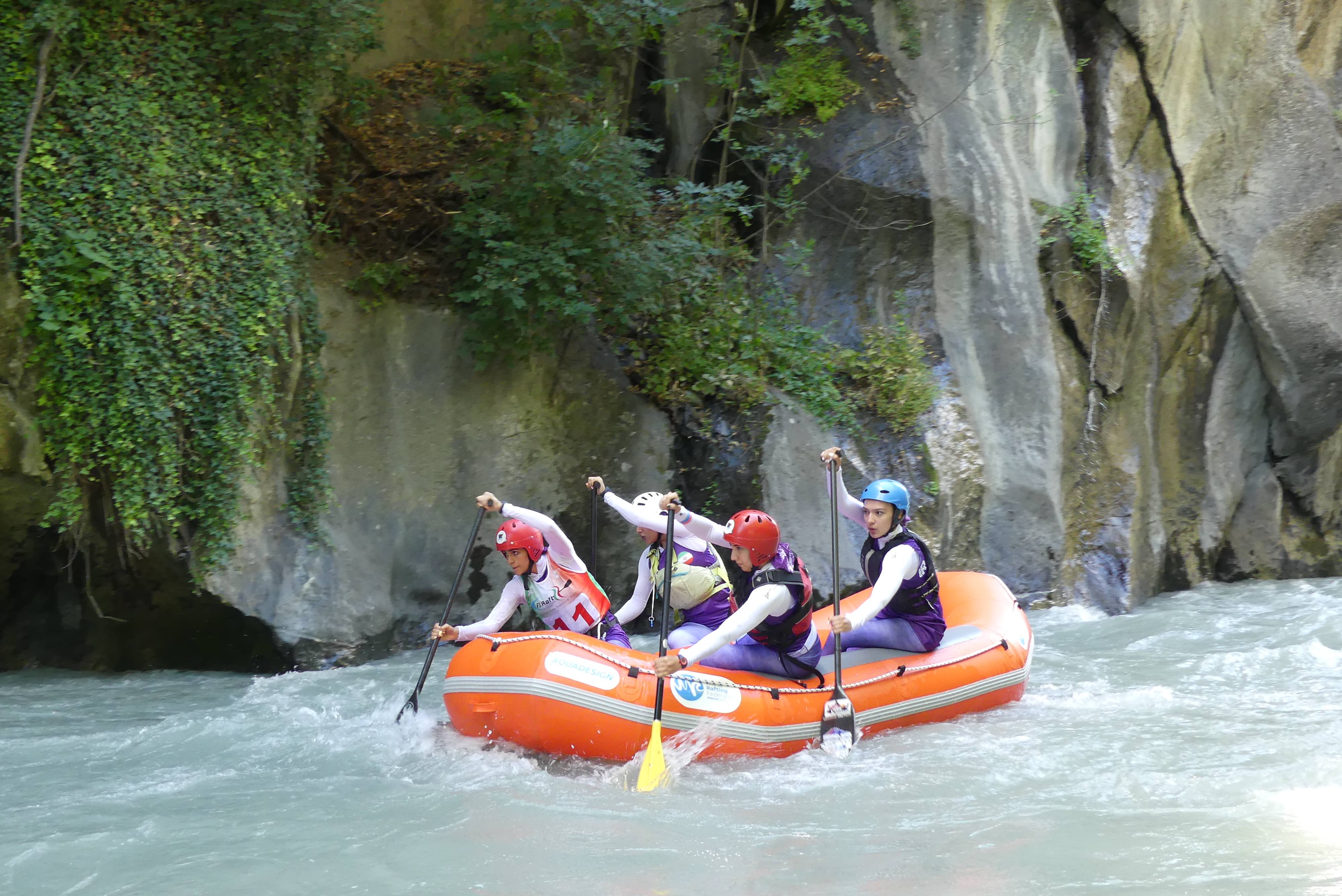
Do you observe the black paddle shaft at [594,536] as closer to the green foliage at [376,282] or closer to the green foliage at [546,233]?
the green foliage at [546,233]

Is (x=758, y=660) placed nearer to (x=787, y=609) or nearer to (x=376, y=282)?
(x=787, y=609)

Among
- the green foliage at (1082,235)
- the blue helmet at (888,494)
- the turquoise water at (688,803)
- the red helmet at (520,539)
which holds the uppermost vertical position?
the green foliage at (1082,235)

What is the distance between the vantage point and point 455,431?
857 centimetres

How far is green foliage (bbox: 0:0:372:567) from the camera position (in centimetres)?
650

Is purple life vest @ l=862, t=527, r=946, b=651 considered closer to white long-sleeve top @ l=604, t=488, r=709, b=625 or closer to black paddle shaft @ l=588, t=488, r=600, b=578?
white long-sleeve top @ l=604, t=488, r=709, b=625

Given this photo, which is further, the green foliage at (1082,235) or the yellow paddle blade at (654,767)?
the green foliage at (1082,235)

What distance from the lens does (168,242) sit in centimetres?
688

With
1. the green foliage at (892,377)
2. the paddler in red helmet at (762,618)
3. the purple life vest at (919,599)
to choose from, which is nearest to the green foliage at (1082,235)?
the green foliage at (892,377)

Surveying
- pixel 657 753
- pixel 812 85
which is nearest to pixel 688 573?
pixel 657 753

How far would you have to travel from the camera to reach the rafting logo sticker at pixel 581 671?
5266 millimetres

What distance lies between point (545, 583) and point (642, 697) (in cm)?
128

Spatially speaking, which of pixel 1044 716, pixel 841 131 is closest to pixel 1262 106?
pixel 841 131

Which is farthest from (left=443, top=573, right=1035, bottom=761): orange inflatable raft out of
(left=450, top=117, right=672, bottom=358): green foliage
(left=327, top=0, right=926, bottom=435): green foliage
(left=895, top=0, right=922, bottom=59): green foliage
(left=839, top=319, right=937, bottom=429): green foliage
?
(left=895, top=0, right=922, bottom=59): green foliage

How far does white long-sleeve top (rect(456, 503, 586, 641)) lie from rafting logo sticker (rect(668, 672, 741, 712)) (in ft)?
3.93
